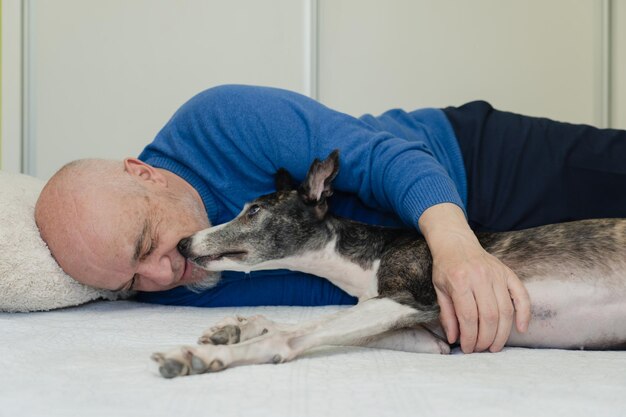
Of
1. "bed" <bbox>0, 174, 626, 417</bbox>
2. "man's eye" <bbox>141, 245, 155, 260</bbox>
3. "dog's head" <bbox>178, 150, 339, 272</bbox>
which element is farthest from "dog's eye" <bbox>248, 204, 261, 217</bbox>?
"bed" <bbox>0, 174, 626, 417</bbox>

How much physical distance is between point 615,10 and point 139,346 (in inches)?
148

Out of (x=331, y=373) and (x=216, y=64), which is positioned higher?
(x=216, y=64)

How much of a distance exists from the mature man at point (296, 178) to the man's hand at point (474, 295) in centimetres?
11

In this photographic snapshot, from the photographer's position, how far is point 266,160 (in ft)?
8.70

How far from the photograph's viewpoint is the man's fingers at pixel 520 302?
192 cm

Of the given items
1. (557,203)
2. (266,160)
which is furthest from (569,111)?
(266,160)

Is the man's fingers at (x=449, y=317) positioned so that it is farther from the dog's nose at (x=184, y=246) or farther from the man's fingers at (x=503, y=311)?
the dog's nose at (x=184, y=246)

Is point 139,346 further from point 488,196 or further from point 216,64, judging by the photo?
point 216,64

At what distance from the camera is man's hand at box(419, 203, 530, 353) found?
1877 millimetres

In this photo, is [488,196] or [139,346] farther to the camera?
[488,196]

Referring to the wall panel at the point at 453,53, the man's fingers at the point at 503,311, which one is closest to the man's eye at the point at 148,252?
the man's fingers at the point at 503,311

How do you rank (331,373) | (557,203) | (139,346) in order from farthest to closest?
(557,203), (139,346), (331,373)

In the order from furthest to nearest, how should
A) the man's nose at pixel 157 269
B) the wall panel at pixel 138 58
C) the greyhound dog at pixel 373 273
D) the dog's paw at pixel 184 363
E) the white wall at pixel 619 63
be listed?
1. the white wall at pixel 619 63
2. the wall panel at pixel 138 58
3. the man's nose at pixel 157 269
4. the greyhound dog at pixel 373 273
5. the dog's paw at pixel 184 363

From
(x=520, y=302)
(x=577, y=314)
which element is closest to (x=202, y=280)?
(x=520, y=302)
